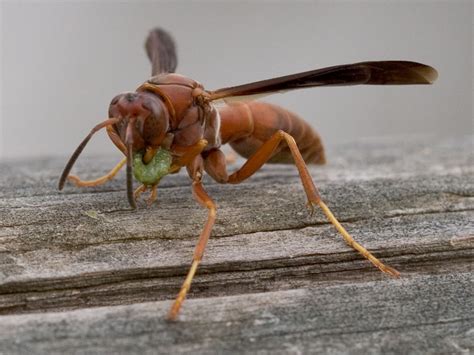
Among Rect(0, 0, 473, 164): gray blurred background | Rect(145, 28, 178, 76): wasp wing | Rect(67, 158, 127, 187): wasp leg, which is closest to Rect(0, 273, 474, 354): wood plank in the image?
Rect(67, 158, 127, 187): wasp leg

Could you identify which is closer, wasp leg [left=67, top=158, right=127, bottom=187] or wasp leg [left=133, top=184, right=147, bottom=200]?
wasp leg [left=133, top=184, right=147, bottom=200]

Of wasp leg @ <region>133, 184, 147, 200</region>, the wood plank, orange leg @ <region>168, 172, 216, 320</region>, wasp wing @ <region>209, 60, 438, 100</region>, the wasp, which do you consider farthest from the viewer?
wasp leg @ <region>133, 184, 147, 200</region>

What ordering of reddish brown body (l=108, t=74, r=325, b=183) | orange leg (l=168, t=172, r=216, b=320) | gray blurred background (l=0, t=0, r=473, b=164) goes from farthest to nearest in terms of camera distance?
gray blurred background (l=0, t=0, r=473, b=164)
reddish brown body (l=108, t=74, r=325, b=183)
orange leg (l=168, t=172, r=216, b=320)

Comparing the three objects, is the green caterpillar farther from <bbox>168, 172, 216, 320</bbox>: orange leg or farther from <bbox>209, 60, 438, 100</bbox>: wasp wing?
<bbox>209, 60, 438, 100</bbox>: wasp wing

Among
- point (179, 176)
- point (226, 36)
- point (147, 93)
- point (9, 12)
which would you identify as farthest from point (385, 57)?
point (147, 93)

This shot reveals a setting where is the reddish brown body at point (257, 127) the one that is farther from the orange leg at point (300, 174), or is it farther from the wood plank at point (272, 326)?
the wood plank at point (272, 326)

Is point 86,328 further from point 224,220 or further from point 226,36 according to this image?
point 226,36
